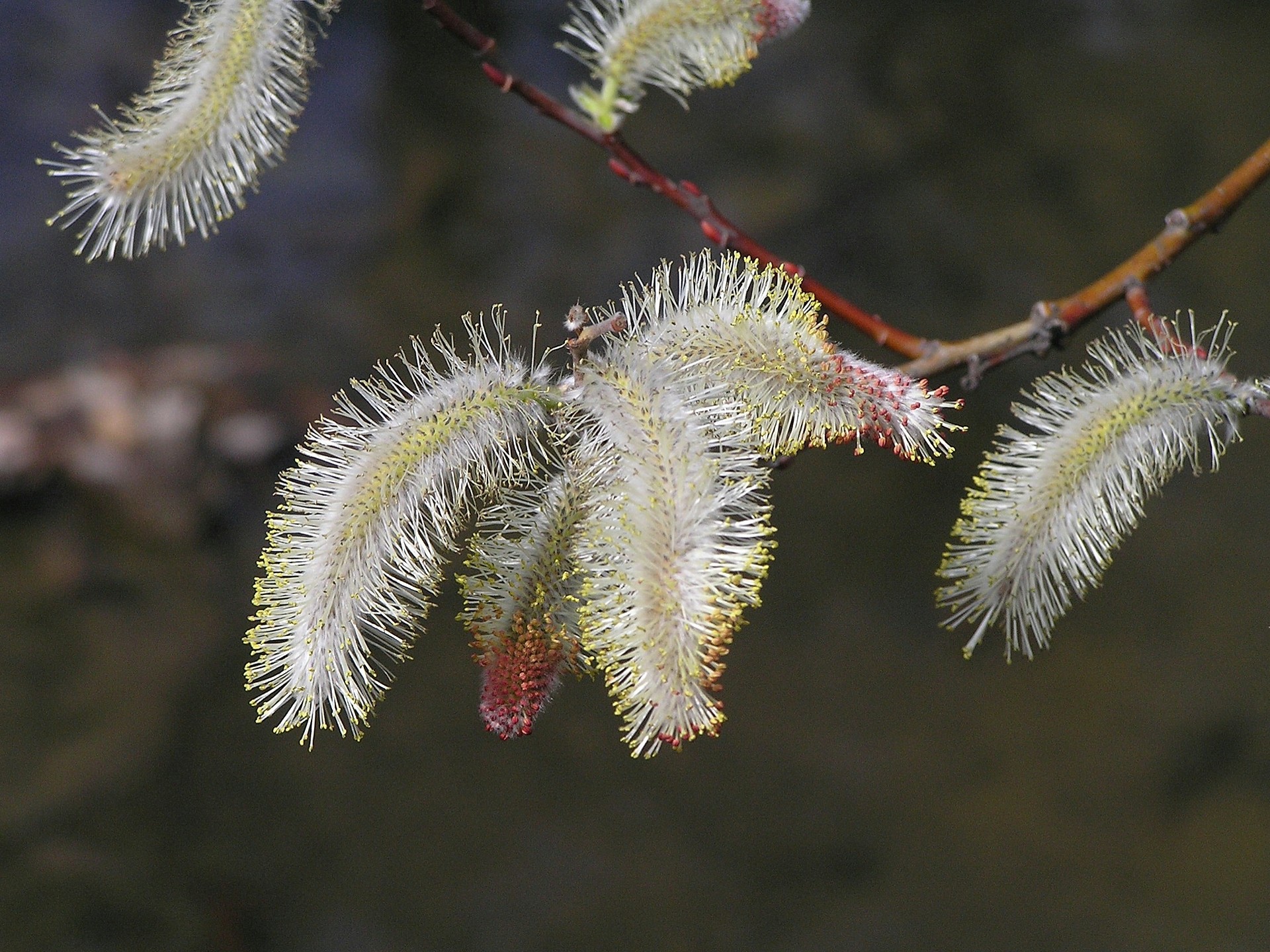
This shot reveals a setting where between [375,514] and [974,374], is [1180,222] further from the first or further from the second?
[375,514]

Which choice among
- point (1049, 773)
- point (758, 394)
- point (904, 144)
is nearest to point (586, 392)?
point (758, 394)

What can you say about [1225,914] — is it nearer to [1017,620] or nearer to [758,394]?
[1017,620]

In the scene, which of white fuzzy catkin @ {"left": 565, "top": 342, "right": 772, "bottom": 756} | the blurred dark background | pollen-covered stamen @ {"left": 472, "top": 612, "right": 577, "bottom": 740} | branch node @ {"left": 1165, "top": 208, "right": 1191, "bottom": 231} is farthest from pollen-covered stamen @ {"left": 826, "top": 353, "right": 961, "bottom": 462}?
the blurred dark background

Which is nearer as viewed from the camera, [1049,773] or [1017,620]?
[1017,620]

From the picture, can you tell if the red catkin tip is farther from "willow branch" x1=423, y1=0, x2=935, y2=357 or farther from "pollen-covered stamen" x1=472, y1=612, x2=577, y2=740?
"willow branch" x1=423, y1=0, x2=935, y2=357

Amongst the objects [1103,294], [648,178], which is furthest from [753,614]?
[648,178]
